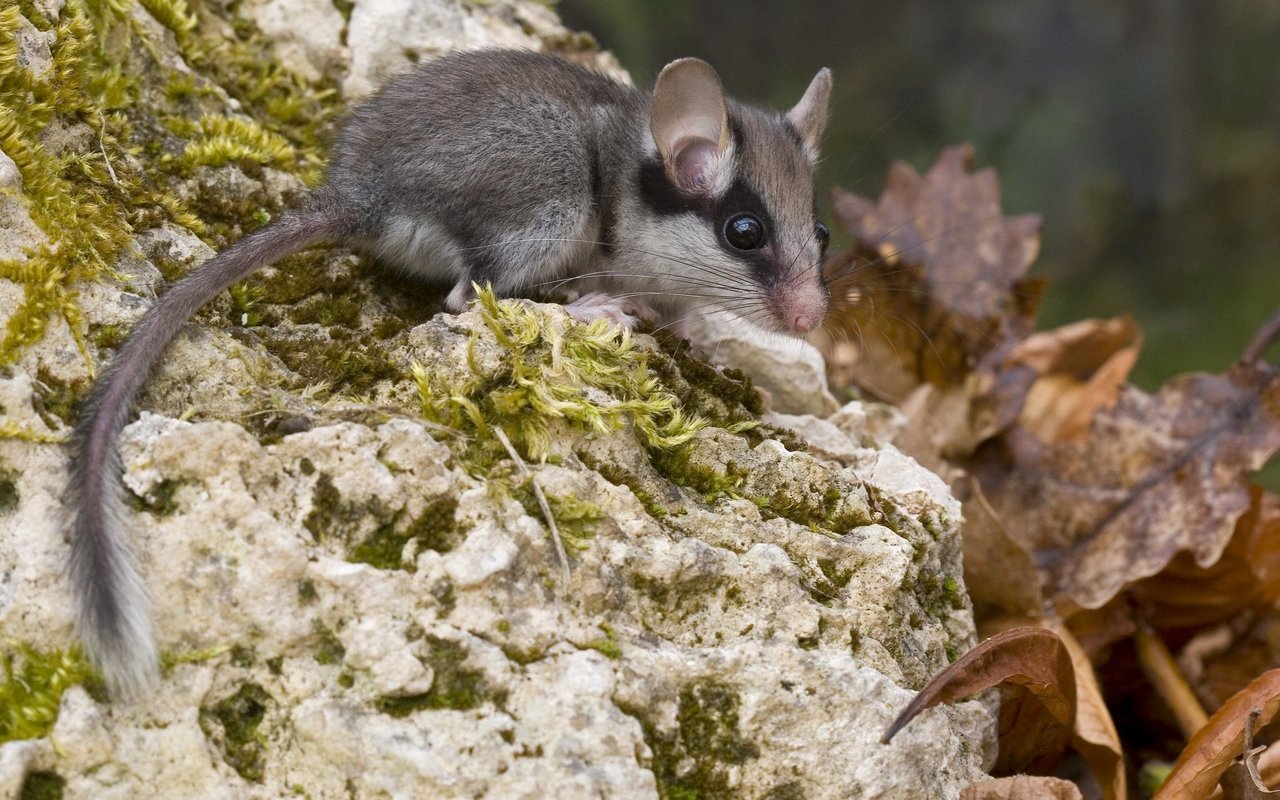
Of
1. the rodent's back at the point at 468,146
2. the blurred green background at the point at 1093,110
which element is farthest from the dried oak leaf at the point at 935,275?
the blurred green background at the point at 1093,110

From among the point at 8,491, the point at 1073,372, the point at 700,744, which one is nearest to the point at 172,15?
the point at 8,491

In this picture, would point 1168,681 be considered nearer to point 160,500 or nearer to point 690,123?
point 690,123

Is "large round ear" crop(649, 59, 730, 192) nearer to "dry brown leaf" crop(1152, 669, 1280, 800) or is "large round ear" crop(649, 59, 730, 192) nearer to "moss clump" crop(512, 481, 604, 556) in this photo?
"moss clump" crop(512, 481, 604, 556)

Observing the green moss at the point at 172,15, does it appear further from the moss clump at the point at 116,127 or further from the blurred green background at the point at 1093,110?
the blurred green background at the point at 1093,110

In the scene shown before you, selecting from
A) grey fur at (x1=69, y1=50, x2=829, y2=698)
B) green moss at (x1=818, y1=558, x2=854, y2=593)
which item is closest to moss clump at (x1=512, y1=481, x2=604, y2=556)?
green moss at (x1=818, y1=558, x2=854, y2=593)

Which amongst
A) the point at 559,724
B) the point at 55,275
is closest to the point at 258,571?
the point at 559,724
